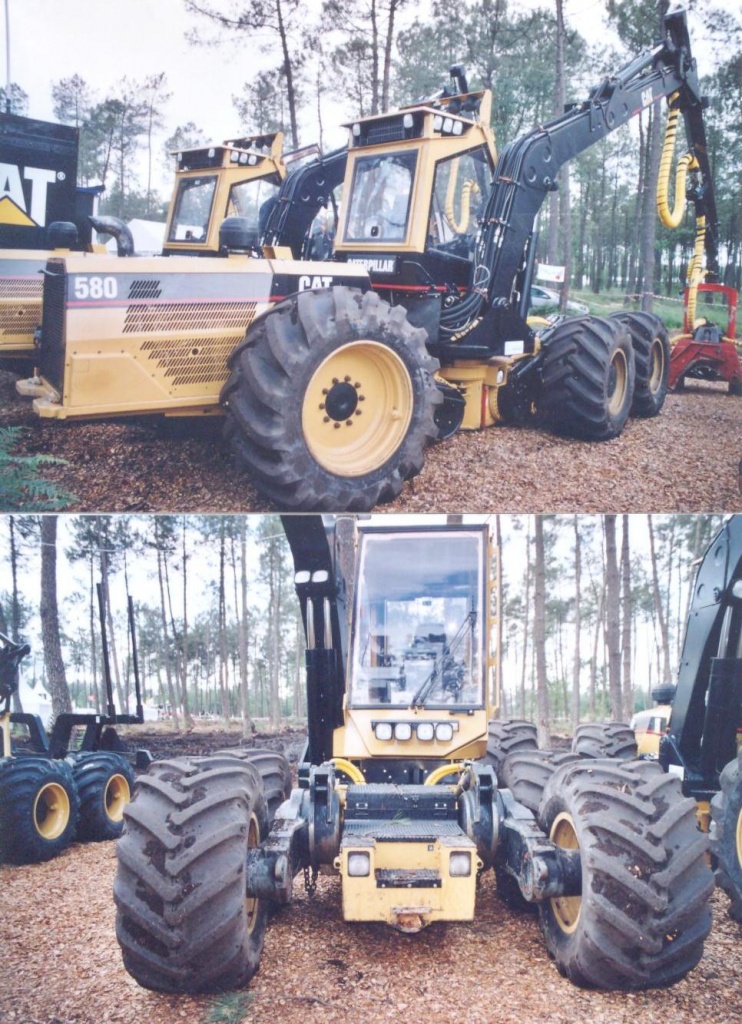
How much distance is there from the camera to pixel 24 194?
10.5ft

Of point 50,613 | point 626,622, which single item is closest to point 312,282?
point 50,613

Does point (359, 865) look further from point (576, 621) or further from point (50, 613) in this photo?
point (576, 621)

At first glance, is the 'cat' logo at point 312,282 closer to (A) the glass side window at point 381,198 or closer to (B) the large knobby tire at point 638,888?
(A) the glass side window at point 381,198

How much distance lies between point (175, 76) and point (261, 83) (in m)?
0.31

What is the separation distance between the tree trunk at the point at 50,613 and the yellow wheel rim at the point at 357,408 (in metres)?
0.99

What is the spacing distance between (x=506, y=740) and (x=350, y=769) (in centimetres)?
155

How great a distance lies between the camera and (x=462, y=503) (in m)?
3.54

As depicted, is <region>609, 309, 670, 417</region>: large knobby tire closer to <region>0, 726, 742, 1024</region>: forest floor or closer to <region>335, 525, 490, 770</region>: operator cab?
<region>335, 525, 490, 770</region>: operator cab

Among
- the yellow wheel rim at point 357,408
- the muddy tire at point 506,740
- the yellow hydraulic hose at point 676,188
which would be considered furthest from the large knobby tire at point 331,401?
the muddy tire at point 506,740

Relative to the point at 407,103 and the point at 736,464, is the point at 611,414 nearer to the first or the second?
the point at 736,464

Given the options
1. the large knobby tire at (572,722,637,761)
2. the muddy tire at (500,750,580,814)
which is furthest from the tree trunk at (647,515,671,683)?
the muddy tire at (500,750,580,814)

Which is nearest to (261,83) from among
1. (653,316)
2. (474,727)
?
(653,316)

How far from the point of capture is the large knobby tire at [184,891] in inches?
104

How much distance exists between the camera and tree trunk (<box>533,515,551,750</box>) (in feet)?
16.0
